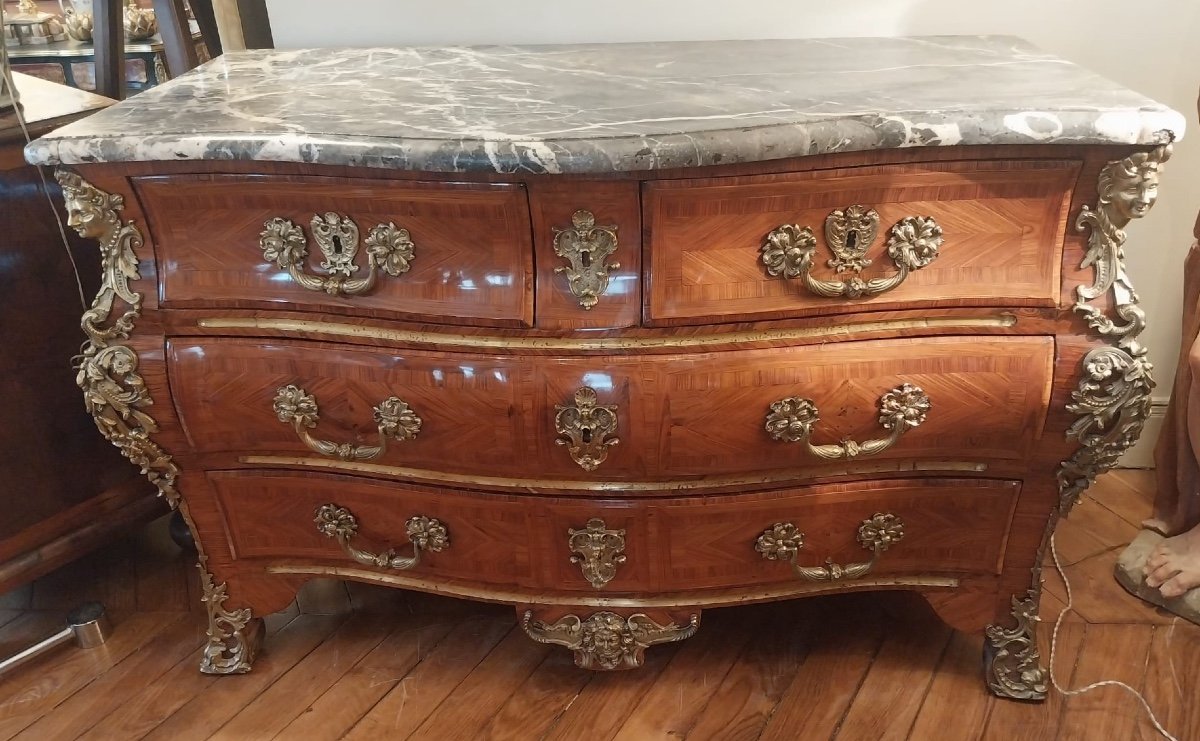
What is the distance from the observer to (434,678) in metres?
1.36

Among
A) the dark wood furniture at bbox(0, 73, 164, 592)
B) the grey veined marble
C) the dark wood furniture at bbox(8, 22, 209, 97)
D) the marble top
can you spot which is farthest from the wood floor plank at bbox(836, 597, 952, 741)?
the dark wood furniture at bbox(8, 22, 209, 97)

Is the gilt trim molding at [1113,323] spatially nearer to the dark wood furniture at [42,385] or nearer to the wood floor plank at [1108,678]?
the wood floor plank at [1108,678]

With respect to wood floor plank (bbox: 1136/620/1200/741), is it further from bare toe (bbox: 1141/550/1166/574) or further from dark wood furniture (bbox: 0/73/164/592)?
dark wood furniture (bbox: 0/73/164/592)

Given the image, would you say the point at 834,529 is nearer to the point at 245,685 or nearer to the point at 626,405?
the point at 626,405

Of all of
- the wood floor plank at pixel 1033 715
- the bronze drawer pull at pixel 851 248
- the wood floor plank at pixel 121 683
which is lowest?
the wood floor plank at pixel 1033 715

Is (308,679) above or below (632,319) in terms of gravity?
below

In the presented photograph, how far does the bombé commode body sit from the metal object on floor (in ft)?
1.31

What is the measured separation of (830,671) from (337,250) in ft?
3.08

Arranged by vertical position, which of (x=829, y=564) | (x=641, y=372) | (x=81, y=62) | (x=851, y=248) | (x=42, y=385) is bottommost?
(x=829, y=564)

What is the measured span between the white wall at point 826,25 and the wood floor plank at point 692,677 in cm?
95

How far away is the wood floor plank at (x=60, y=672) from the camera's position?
1320 millimetres

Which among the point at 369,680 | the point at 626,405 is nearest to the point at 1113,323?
the point at 626,405

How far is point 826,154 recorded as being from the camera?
0.91 meters

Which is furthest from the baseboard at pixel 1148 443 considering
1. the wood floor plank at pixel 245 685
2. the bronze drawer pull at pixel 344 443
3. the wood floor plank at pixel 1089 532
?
the wood floor plank at pixel 245 685
